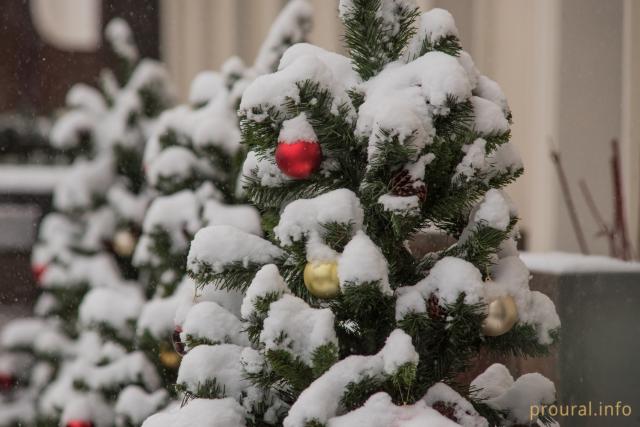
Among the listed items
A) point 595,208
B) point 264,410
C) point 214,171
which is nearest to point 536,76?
point 595,208

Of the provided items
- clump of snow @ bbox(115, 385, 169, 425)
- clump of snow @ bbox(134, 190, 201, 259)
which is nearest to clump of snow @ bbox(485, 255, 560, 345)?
clump of snow @ bbox(134, 190, 201, 259)

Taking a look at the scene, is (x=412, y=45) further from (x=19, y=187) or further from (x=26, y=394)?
(x=19, y=187)

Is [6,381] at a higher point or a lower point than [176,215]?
lower

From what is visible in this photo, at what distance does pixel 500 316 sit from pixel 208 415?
0.35m

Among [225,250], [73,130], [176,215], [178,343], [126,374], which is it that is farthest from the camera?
[73,130]

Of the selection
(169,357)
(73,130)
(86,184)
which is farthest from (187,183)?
(73,130)

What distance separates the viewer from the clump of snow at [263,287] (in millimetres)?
890

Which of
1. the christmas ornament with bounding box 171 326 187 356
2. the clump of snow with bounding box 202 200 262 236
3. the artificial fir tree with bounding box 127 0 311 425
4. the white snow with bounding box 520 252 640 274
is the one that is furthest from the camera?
the artificial fir tree with bounding box 127 0 311 425

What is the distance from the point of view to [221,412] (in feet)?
3.05

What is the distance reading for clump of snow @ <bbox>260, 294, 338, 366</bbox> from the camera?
876 millimetres

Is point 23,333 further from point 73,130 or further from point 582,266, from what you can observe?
point 582,266

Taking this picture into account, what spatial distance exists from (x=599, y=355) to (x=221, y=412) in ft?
2.13

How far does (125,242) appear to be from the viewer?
2.06 m

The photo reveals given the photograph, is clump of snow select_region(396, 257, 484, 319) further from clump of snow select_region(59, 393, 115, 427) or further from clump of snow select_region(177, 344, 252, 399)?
clump of snow select_region(59, 393, 115, 427)
